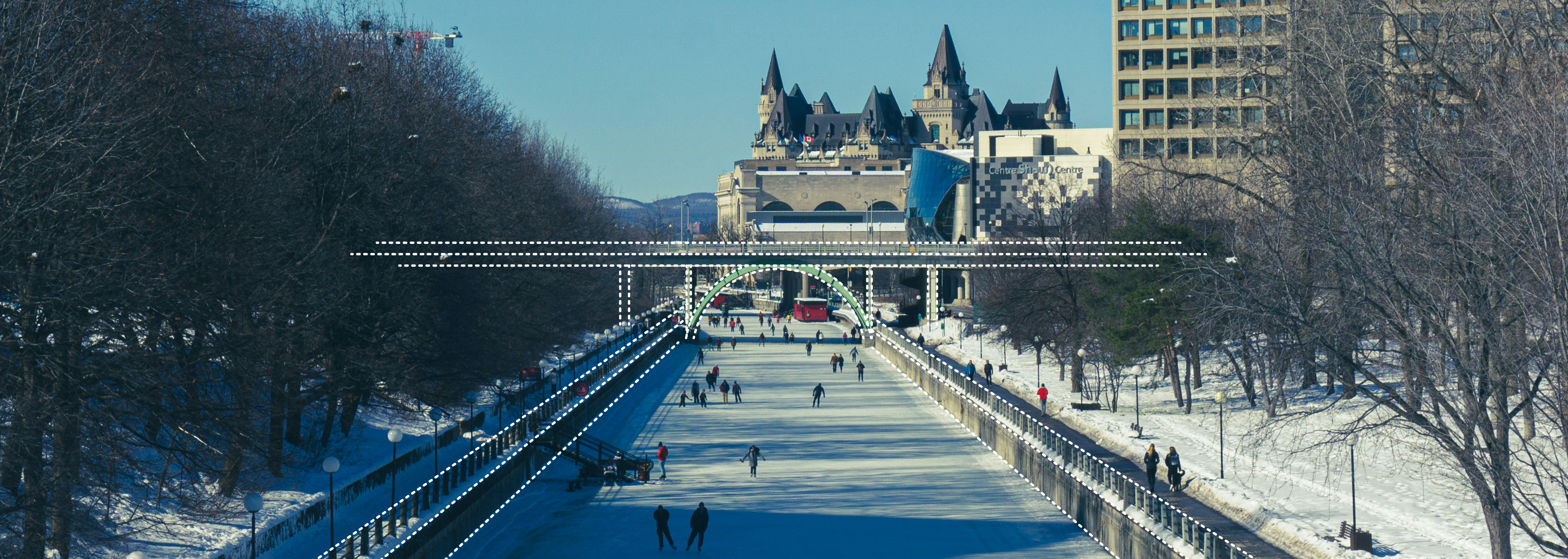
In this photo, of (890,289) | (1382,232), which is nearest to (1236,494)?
(1382,232)

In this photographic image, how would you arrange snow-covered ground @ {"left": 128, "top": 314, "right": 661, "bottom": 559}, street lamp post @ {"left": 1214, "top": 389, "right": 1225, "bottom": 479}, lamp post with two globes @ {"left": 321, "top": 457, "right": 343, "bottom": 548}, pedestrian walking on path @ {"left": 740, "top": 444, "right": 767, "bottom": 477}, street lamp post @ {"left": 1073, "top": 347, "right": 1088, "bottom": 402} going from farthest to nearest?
street lamp post @ {"left": 1073, "top": 347, "right": 1088, "bottom": 402} < pedestrian walking on path @ {"left": 740, "top": 444, "right": 767, "bottom": 477} < street lamp post @ {"left": 1214, "top": 389, "right": 1225, "bottom": 479} < lamp post with two globes @ {"left": 321, "top": 457, "right": 343, "bottom": 548} < snow-covered ground @ {"left": 128, "top": 314, "right": 661, "bottom": 559}

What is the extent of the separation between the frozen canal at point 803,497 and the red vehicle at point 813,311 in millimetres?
71375

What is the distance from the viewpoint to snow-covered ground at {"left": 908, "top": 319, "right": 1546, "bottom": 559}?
26625 millimetres

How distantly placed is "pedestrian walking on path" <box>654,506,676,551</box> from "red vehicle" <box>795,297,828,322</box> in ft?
334

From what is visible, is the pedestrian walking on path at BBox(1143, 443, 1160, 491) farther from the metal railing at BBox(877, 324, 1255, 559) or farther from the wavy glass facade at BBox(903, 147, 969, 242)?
the wavy glass facade at BBox(903, 147, 969, 242)

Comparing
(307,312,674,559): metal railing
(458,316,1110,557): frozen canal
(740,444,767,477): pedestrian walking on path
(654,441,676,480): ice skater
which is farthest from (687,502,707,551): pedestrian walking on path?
(654,441,676,480): ice skater

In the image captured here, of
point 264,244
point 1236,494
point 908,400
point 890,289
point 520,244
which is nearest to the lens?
point 264,244

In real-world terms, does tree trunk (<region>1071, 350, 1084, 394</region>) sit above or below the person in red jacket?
above

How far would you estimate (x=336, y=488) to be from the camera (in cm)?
3316

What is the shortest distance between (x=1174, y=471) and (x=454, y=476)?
16.1 meters

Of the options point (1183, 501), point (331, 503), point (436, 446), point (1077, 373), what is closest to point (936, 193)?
point (1077, 373)

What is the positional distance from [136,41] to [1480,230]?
2015 centimetres

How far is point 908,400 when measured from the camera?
6775cm

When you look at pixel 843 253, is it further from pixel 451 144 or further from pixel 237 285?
pixel 237 285
